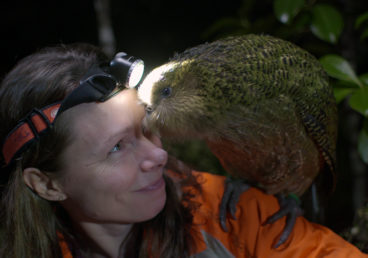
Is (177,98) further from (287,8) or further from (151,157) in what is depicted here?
(287,8)

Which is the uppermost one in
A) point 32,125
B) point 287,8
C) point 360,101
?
point 287,8

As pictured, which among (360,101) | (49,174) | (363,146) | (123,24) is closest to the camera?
(49,174)

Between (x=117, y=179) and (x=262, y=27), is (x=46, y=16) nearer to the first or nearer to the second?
(x=262, y=27)

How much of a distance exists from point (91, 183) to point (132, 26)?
2500 mm

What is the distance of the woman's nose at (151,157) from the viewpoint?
0.81 meters

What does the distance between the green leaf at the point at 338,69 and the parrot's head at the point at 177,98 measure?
61 centimetres

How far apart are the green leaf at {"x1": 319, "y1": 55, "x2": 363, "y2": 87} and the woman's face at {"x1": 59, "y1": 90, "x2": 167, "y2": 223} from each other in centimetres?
71

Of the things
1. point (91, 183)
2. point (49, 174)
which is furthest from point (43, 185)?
point (91, 183)

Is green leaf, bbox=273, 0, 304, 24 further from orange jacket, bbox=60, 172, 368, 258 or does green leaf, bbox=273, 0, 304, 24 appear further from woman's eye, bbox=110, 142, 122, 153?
woman's eye, bbox=110, 142, 122, 153

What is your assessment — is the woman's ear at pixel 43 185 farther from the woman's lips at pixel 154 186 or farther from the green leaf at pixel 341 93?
the green leaf at pixel 341 93

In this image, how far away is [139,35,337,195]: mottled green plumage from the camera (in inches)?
29.5

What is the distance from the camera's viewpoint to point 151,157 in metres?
0.82

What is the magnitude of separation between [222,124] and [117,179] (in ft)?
1.07

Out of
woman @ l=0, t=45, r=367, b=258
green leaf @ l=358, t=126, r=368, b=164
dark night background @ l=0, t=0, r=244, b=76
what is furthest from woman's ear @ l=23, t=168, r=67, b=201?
dark night background @ l=0, t=0, r=244, b=76
